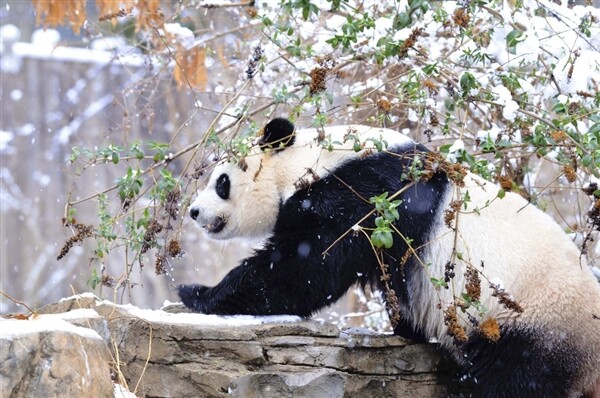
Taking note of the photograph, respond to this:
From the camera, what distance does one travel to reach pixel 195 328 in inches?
177

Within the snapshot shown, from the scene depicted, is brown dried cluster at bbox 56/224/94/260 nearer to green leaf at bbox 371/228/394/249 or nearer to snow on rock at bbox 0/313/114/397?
snow on rock at bbox 0/313/114/397

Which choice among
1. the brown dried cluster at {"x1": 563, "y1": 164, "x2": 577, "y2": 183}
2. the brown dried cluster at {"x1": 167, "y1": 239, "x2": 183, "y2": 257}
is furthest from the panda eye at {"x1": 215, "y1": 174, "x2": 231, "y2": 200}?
the brown dried cluster at {"x1": 563, "y1": 164, "x2": 577, "y2": 183}

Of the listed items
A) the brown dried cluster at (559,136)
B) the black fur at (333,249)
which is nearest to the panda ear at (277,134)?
the black fur at (333,249)

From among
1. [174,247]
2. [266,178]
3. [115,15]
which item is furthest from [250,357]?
[115,15]

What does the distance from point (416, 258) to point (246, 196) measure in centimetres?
104

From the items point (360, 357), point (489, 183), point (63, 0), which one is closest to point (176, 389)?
point (360, 357)

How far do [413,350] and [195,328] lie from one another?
1165 mm

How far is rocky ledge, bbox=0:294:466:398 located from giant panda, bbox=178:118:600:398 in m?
0.19

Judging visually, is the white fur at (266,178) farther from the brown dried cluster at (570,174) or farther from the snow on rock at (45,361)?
the snow on rock at (45,361)

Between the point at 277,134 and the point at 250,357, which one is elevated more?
the point at 277,134

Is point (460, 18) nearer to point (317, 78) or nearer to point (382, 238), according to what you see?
point (317, 78)

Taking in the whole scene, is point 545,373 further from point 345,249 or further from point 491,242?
point 345,249

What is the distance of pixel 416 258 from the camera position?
187 inches

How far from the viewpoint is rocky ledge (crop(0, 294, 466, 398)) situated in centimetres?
429
